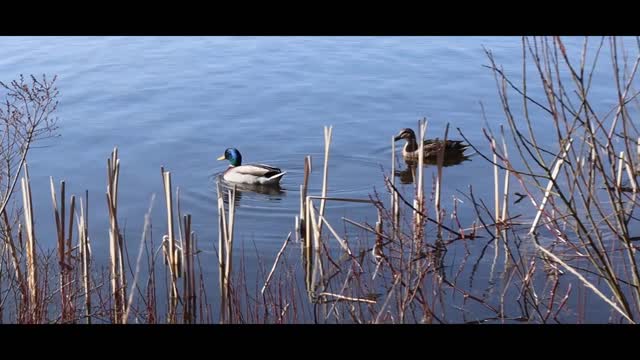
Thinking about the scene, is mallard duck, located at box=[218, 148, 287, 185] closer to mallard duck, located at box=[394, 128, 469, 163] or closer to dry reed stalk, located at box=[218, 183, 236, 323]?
mallard duck, located at box=[394, 128, 469, 163]

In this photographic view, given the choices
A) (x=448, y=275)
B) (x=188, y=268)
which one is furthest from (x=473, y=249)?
(x=188, y=268)

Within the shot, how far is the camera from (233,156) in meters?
12.8

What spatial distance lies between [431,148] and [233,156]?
9.49ft

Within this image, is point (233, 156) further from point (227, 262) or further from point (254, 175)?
point (227, 262)

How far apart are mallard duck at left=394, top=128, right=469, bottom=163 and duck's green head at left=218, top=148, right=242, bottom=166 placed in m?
2.49

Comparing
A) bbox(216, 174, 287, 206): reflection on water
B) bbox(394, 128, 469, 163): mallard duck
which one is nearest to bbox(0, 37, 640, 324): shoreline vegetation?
bbox(216, 174, 287, 206): reflection on water

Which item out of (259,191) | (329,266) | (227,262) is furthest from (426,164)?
(227,262)

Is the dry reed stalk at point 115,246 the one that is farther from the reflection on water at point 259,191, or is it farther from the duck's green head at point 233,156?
the duck's green head at point 233,156

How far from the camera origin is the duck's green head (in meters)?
12.8

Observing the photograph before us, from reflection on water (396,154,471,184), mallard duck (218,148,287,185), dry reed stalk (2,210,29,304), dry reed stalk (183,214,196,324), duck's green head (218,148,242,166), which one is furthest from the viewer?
reflection on water (396,154,471,184)
